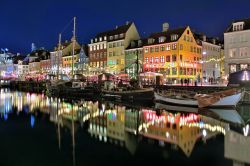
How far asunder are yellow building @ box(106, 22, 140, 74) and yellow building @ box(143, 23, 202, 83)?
29.5 ft

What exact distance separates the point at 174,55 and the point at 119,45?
20.2 meters

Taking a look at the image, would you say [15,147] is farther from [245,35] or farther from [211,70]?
[211,70]

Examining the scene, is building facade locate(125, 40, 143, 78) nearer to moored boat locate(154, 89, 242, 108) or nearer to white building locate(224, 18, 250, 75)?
white building locate(224, 18, 250, 75)

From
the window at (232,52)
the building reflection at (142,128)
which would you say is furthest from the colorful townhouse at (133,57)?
the building reflection at (142,128)

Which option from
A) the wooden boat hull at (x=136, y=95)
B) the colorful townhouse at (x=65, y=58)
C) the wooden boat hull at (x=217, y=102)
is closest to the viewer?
the wooden boat hull at (x=217, y=102)

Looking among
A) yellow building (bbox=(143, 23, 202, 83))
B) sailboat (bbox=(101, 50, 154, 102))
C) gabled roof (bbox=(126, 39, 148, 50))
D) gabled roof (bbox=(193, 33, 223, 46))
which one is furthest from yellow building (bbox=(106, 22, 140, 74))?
sailboat (bbox=(101, 50, 154, 102))

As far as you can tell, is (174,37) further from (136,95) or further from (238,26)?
(136,95)

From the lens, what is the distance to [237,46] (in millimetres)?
58625

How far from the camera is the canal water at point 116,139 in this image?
16719 millimetres

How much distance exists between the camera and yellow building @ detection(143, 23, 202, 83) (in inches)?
2817

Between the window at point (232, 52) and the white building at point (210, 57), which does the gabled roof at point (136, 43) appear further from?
the window at point (232, 52)

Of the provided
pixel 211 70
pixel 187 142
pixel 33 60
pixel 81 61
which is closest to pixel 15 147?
pixel 187 142

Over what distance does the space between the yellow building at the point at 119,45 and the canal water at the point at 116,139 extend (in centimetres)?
5445

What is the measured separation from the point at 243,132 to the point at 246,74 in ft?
71.8
